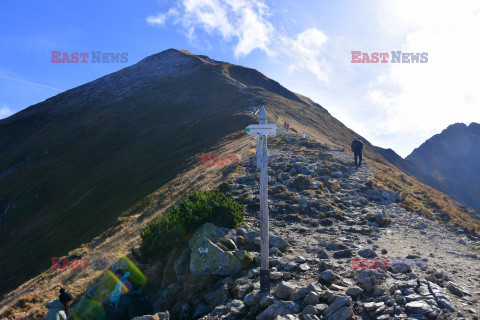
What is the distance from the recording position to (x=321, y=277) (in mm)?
7664

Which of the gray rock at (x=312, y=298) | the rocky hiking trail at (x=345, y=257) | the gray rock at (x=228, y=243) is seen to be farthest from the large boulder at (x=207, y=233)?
the gray rock at (x=312, y=298)

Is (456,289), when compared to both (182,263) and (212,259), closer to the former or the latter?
(212,259)

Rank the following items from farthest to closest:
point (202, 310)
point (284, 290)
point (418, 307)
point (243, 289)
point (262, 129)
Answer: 1. point (202, 310)
2. point (243, 289)
3. point (262, 129)
4. point (284, 290)
5. point (418, 307)

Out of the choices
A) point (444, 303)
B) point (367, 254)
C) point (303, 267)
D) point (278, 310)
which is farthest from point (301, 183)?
point (444, 303)

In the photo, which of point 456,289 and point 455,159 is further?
point 455,159

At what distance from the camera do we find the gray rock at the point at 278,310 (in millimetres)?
6551

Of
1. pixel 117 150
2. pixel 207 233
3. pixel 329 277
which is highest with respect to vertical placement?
pixel 117 150

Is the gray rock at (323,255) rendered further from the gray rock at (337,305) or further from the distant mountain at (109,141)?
the distant mountain at (109,141)

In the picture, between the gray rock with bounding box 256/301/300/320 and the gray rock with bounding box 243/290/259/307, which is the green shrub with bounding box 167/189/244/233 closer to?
the gray rock with bounding box 243/290/259/307

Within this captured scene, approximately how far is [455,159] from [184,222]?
132759 millimetres

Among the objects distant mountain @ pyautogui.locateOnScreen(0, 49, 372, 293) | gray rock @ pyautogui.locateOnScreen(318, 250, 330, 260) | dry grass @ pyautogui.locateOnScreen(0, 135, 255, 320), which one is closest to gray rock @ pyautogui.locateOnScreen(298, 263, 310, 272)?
gray rock @ pyautogui.locateOnScreen(318, 250, 330, 260)

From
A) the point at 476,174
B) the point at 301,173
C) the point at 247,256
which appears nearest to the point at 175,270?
the point at 247,256

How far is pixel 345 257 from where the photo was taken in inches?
377

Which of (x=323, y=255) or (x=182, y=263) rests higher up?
(x=323, y=255)
